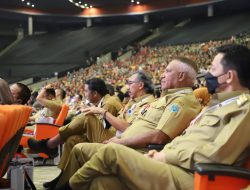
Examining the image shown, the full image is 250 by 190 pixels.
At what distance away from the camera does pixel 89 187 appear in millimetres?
2291

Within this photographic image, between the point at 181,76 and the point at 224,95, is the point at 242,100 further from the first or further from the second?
the point at 181,76

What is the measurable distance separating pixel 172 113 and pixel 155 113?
1.04 ft

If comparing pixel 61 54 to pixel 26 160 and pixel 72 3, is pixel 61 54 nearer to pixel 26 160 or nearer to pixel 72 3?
pixel 72 3

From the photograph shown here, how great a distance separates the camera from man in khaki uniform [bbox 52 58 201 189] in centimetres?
286

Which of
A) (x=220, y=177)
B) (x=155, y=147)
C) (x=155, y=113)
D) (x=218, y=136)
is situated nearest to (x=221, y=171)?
(x=220, y=177)

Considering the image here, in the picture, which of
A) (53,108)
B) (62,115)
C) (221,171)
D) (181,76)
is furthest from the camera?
(53,108)

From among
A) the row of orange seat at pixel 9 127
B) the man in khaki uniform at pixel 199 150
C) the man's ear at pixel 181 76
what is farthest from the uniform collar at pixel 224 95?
the row of orange seat at pixel 9 127

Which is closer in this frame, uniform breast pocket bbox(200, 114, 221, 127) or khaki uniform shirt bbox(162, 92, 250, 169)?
khaki uniform shirt bbox(162, 92, 250, 169)

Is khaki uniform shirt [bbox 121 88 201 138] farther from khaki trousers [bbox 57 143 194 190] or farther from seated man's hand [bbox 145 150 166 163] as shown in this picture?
khaki trousers [bbox 57 143 194 190]

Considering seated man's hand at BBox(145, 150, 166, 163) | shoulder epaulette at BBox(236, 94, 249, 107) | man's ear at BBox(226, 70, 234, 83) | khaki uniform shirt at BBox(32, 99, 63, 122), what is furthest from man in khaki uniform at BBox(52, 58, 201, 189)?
khaki uniform shirt at BBox(32, 99, 63, 122)

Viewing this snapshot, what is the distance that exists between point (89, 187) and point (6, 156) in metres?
0.50

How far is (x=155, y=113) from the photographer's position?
3166 millimetres

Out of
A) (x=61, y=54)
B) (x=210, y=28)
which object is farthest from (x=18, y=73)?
(x=210, y=28)

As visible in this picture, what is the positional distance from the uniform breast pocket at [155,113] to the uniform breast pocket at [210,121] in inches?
31.0
